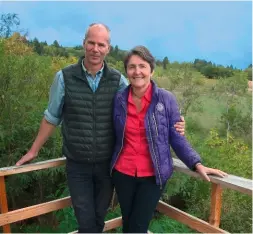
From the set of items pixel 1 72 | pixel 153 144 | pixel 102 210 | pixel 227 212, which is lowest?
pixel 227 212

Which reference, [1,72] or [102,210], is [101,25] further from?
[1,72]

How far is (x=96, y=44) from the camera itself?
6.76 feet

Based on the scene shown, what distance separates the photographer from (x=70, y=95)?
2090 mm

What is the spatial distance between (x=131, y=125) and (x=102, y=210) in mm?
630

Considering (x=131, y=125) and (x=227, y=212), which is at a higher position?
(x=131, y=125)

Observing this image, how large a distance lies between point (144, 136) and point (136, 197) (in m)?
0.39

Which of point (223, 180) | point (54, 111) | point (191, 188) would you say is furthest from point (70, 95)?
point (191, 188)

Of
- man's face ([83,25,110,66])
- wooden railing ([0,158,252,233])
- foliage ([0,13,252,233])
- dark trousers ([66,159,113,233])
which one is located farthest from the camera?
foliage ([0,13,252,233])

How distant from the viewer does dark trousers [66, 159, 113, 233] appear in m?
2.18

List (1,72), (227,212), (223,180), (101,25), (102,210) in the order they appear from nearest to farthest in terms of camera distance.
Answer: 1. (223,180)
2. (101,25)
3. (102,210)
4. (1,72)
5. (227,212)

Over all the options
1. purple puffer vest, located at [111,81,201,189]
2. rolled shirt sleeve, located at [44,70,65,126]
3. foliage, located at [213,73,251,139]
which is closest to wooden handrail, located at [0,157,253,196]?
purple puffer vest, located at [111,81,201,189]

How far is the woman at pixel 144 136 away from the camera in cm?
201

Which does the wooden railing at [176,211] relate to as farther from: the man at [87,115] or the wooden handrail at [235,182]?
the man at [87,115]

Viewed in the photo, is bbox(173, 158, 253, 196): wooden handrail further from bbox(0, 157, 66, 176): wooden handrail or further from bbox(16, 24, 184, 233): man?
bbox(0, 157, 66, 176): wooden handrail
